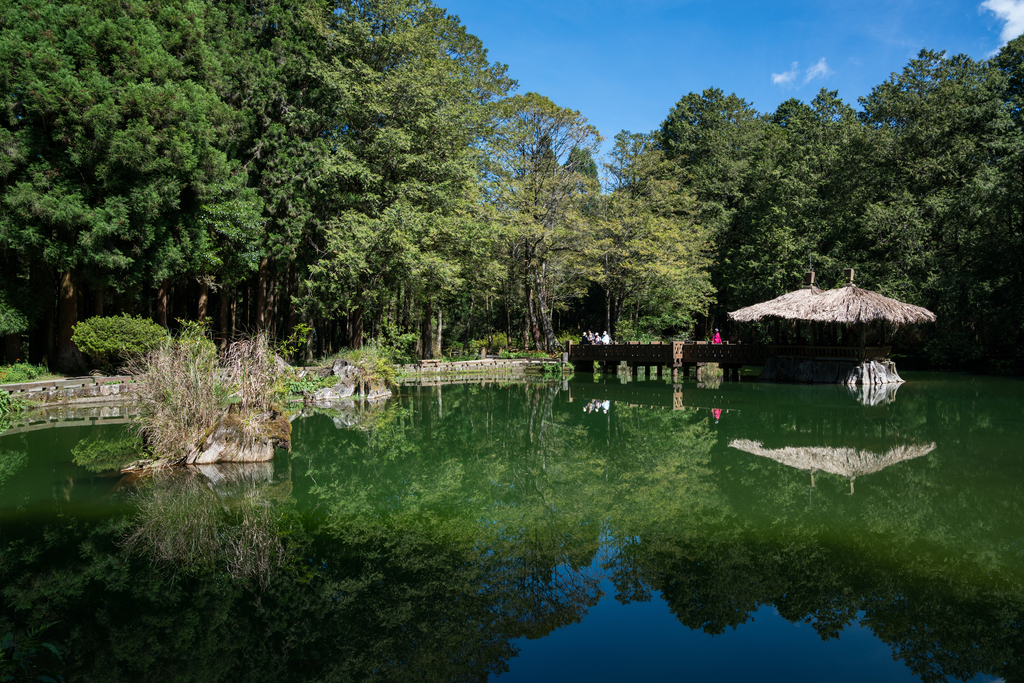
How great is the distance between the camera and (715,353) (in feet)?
76.3

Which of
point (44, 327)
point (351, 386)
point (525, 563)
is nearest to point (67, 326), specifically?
point (44, 327)

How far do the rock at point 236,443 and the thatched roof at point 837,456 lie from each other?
710 cm

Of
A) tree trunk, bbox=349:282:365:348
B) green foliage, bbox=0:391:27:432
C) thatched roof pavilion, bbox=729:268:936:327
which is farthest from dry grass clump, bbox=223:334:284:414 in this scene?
thatched roof pavilion, bbox=729:268:936:327

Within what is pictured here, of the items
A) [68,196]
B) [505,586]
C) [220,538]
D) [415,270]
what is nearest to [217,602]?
[220,538]

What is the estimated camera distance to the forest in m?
15.4

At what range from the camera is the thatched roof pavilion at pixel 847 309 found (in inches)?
758

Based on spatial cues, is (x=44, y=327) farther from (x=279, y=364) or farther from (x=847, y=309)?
(x=847, y=309)

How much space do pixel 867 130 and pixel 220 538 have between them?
96.8ft

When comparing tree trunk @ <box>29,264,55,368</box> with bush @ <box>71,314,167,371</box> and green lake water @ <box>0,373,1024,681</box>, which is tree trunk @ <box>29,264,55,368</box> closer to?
bush @ <box>71,314,167,371</box>

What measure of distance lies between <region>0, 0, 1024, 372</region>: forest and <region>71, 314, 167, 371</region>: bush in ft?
3.95

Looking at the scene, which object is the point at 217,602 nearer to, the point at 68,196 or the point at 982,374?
the point at 68,196

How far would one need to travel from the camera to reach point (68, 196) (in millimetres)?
14898

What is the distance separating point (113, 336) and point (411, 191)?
980cm

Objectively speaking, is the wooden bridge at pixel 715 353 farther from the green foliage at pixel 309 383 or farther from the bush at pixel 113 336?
the bush at pixel 113 336
